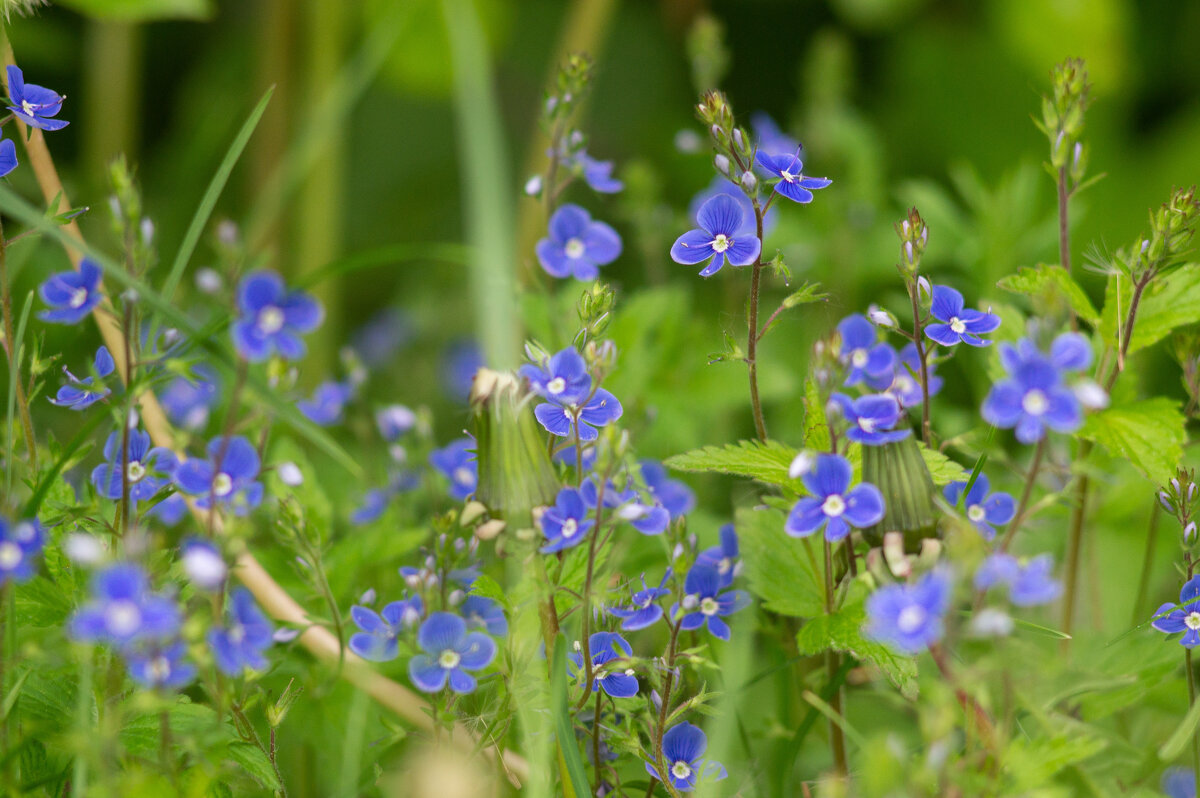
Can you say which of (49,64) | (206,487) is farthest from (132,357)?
(49,64)

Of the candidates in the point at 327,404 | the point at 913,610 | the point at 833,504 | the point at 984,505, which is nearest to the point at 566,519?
the point at 833,504

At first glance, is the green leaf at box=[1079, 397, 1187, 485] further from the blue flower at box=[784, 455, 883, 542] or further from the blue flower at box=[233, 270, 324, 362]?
the blue flower at box=[233, 270, 324, 362]

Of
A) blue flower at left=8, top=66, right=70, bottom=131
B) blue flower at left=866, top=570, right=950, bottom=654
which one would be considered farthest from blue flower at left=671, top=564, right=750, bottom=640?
blue flower at left=8, top=66, right=70, bottom=131

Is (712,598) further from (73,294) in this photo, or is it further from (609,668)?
(73,294)

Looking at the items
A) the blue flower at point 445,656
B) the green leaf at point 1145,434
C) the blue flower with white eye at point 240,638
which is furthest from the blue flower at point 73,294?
the green leaf at point 1145,434

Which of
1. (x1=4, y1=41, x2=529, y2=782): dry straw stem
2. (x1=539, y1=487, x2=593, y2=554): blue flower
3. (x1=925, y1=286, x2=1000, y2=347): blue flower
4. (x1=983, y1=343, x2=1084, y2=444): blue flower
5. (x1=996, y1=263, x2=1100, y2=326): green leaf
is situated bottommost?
(x1=4, y1=41, x2=529, y2=782): dry straw stem

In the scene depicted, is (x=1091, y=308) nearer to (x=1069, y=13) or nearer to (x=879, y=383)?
(x=879, y=383)
